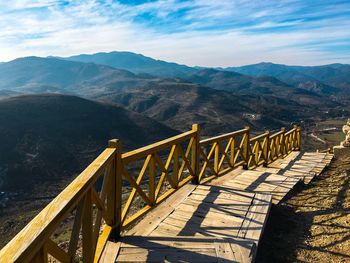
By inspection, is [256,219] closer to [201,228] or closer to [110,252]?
[201,228]

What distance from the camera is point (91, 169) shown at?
11.7 feet

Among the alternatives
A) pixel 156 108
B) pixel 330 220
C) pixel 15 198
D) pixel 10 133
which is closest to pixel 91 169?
pixel 330 220

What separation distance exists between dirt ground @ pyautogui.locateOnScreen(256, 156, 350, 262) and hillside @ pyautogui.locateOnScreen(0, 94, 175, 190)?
4200 centimetres

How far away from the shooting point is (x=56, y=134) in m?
62.6

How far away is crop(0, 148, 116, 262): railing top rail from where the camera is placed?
184 centimetres

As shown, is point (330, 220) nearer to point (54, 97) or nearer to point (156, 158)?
point (156, 158)

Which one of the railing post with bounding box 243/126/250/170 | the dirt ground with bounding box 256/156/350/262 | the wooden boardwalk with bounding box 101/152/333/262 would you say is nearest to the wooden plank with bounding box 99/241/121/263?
the wooden boardwalk with bounding box 101/152/333/262

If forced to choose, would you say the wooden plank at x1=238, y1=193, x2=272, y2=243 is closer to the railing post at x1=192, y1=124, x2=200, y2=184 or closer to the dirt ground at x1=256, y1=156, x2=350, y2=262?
the dirt ground at x1=256, y1=156, x2=350, y2=262

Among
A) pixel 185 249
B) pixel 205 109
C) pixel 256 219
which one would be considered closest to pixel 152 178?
pixel 185 249

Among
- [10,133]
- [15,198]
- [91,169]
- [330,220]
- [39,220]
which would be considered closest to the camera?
[39,220]

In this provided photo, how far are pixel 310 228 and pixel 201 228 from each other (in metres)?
2.13

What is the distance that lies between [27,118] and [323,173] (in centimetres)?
6535

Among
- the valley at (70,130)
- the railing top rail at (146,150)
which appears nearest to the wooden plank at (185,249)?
the railing top rail at (146,150)

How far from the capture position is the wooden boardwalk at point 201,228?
414 cm
